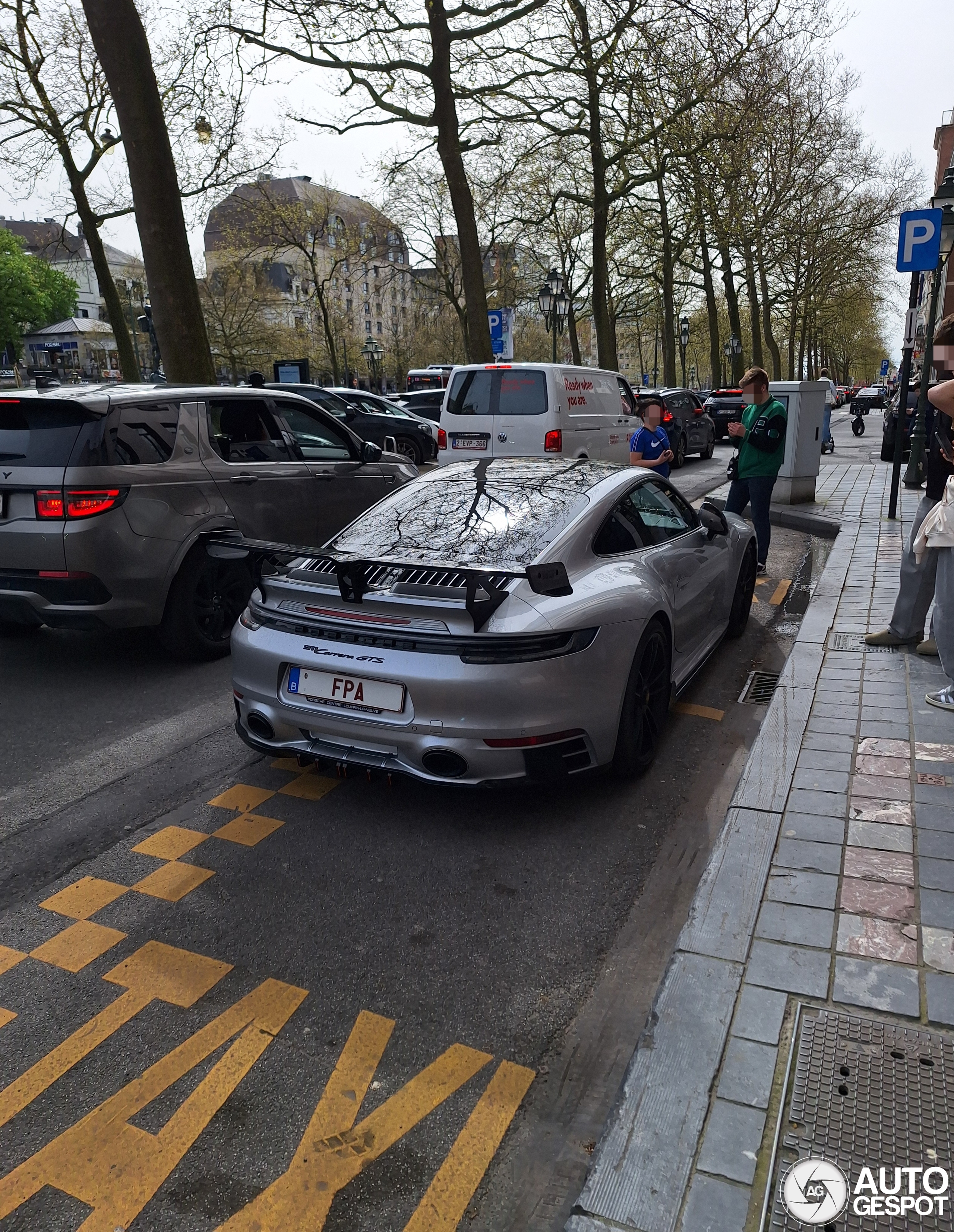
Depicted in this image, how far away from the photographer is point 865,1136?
6.94 ft

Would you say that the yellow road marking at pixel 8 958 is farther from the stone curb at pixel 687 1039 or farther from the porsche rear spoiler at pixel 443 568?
the stone curb at pixel 687 1039

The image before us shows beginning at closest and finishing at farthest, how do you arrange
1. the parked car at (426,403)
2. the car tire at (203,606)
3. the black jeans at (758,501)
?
the car tire at (203,606)
the black jeans at (758,501)
the parked car at (426,403)

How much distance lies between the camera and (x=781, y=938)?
2877 mm

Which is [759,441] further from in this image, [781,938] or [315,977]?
[315,977]

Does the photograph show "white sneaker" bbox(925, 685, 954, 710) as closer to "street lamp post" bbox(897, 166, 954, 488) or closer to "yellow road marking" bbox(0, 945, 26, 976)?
"yellow road marking" bbox(0, 945, 26, 976)

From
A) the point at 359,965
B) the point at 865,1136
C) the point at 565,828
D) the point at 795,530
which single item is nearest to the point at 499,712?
the point at 565,828

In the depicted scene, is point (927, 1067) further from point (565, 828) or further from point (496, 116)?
point (496, 116)

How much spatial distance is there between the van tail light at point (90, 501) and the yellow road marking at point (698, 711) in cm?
358

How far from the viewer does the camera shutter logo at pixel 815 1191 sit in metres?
1.92

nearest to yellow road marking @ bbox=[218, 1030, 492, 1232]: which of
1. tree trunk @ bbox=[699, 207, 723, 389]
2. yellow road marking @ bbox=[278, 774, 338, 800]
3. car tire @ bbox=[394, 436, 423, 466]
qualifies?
yellow road marking @ bbox=[278, 774, 338, 800]

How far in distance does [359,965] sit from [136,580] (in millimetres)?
3569

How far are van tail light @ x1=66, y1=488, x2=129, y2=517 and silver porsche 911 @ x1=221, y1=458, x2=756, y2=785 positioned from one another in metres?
1.69

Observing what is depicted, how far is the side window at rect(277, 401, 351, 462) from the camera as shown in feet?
24.7

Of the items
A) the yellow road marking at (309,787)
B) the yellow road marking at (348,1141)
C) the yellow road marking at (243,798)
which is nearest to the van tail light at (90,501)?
the yellow road marking at (243,798)
